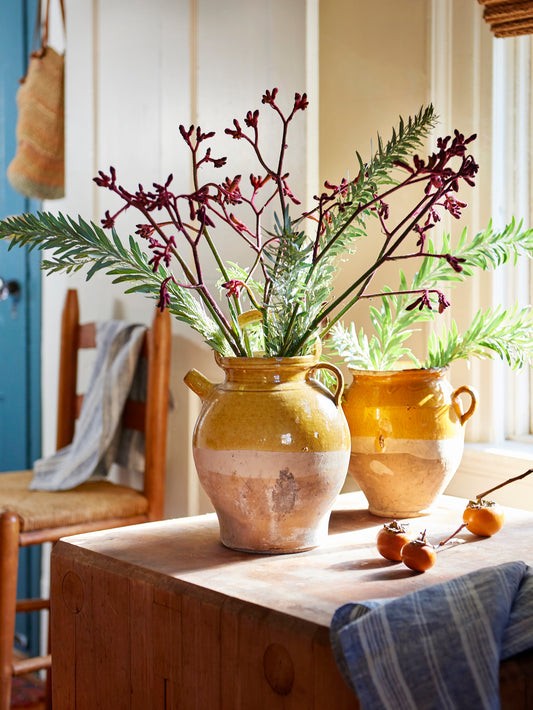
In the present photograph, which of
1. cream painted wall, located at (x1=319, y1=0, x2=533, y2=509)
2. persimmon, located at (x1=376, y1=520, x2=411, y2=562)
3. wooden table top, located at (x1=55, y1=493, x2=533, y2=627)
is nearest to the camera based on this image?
wooden table top, located at (x1=55, y1=493, x2=533, y2=627)

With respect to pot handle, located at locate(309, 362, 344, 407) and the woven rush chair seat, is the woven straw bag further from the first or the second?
pot handle, located at locate(309, 362, 344, 407)

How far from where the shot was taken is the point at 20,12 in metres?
2.83

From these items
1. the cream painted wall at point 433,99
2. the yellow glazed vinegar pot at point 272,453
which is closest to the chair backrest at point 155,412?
the cream painted wall at point 433,99

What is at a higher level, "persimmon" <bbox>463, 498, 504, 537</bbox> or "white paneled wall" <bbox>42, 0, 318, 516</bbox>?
"white paneled wall" <bbox>42, 0, 318, 516</bbox>

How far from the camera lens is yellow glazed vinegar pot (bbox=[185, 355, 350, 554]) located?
97 cm

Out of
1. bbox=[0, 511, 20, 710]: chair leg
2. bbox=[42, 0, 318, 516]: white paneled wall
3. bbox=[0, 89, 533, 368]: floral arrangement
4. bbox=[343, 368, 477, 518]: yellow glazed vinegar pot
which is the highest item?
bbox=[42, 0, 318, 516]: white paneled wall

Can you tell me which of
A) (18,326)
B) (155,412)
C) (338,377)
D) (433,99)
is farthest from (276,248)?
(18,326)

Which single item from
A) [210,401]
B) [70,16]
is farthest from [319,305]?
[70,16]

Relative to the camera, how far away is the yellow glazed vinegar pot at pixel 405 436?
3.76ft

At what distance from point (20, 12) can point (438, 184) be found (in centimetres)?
233

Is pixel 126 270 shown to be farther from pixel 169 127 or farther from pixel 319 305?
pixel 169 127

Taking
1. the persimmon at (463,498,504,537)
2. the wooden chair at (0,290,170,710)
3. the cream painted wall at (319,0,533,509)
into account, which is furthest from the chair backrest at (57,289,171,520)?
the persimmon at (463,498,504,537)

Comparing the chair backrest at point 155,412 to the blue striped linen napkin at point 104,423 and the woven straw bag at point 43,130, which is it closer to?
the blue striped linen napkin at point 104,423

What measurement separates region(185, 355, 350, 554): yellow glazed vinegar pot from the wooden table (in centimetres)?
4
